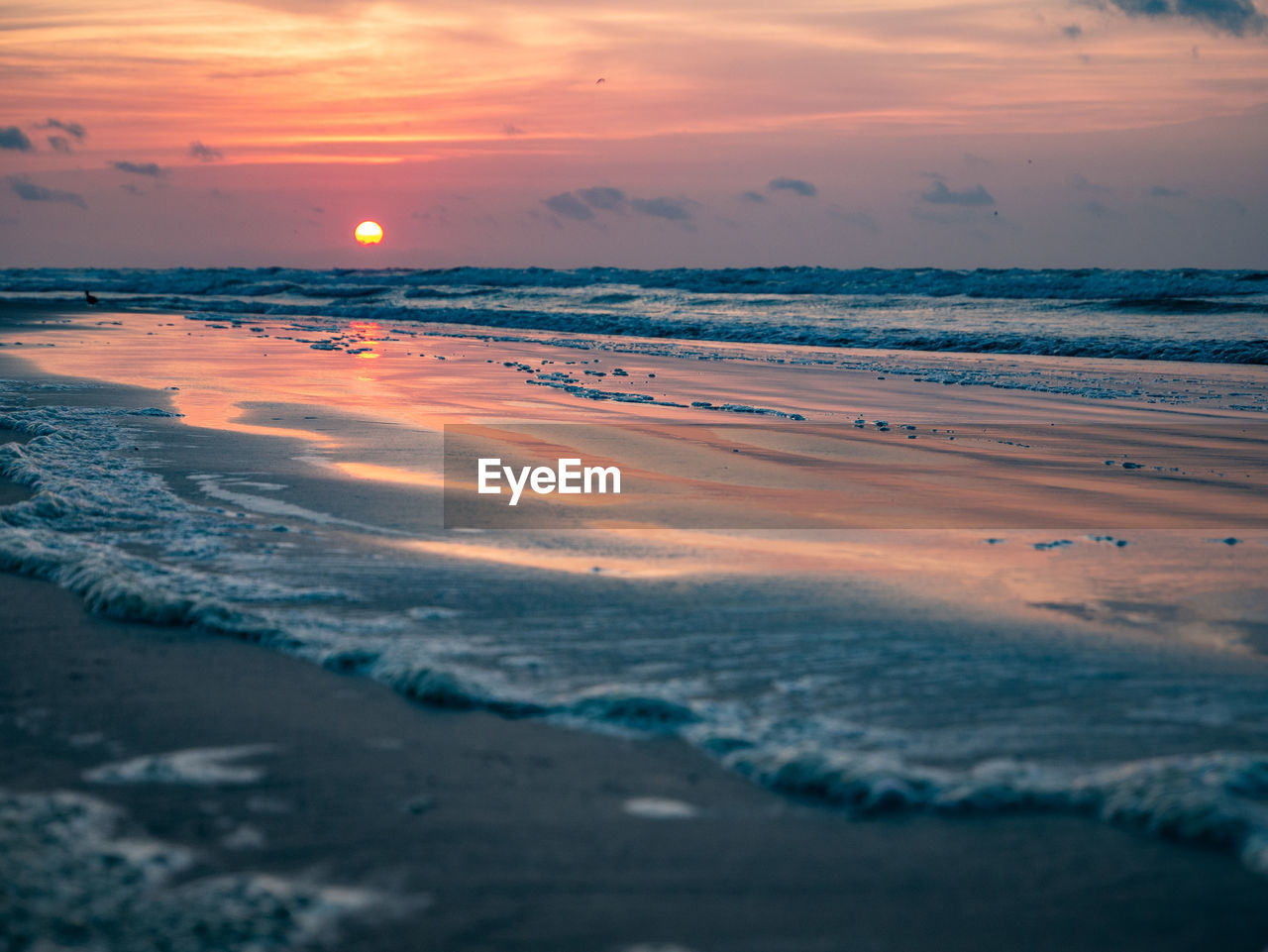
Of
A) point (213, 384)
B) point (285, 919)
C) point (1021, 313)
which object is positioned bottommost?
point (285, 919)

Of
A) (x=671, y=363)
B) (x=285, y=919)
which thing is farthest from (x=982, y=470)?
(x=671, y=363)

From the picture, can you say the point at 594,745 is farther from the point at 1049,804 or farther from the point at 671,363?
the point at 671,363

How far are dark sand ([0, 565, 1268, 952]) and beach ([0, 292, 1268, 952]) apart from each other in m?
0.01

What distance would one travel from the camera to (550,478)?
21.5 ft

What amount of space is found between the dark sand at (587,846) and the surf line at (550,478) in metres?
3.05

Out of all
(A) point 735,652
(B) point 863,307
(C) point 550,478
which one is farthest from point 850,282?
(A) point 735,652

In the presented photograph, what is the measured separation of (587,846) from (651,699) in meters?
0.75

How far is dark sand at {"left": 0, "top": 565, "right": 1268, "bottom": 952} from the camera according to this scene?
2045 mm

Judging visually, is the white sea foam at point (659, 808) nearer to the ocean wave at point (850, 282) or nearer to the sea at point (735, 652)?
the sea at point (735, 652)

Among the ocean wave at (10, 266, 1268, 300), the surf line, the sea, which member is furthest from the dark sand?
the ocean wave at (10, 266, 1268, 300)

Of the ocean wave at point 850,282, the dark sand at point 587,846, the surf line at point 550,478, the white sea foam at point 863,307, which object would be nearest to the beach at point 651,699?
the dark sand at point 587,846

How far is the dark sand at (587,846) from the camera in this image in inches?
80.5

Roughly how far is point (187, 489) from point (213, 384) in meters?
5.95

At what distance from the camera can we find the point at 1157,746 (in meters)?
2.83
